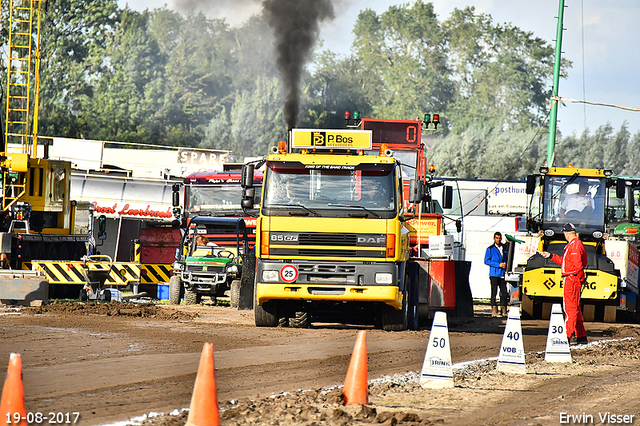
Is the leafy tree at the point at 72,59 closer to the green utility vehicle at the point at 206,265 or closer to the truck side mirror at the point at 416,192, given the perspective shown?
the green utility vehicle at the point at 206,265

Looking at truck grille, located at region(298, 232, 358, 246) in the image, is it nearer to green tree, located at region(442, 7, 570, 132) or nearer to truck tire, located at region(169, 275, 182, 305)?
truck tire, located at region(169, 275, 182, 305)

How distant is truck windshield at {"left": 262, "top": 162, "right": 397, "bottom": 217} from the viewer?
13438mm

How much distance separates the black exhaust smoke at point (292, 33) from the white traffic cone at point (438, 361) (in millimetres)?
21320

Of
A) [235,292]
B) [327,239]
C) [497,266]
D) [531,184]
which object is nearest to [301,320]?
[327,239]

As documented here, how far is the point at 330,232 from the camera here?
13344mm

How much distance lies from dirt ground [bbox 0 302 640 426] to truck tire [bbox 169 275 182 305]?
5.00 meters

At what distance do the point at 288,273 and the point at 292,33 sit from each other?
17992 millimetres

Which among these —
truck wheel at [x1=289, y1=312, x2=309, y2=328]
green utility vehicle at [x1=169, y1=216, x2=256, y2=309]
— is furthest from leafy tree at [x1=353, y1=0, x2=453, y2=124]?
truck wheel at [x1=289, y1=312, x2=309, y2=328]

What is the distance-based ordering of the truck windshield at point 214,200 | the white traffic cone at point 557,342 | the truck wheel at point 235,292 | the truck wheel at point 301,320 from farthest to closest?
the truck windshield at point 214,200 → the truck wheel at point 235,292 → the truck wheel at point 301,320 → the white traffic cone at point 557,342

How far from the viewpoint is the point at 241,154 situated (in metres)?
64.2

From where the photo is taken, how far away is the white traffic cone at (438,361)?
8539 mm

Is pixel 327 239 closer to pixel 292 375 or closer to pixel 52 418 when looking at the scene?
pixel 292 375

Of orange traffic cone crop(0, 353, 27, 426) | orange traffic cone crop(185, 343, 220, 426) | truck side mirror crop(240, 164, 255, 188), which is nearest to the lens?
orange traffic cone crop(0, 353, 27, 426)
